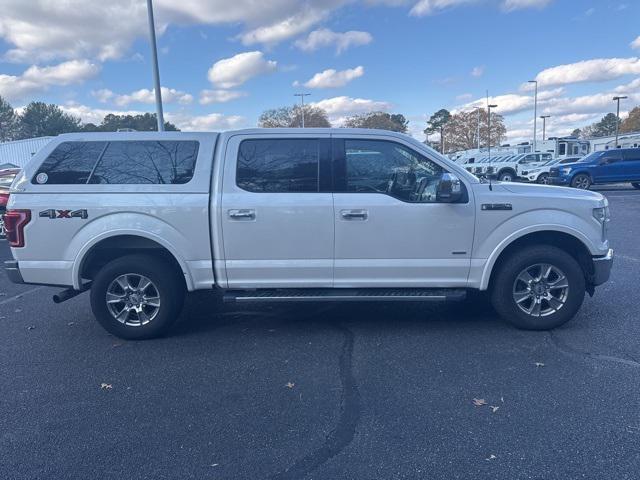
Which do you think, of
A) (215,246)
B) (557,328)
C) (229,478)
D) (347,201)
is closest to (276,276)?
(215,246)

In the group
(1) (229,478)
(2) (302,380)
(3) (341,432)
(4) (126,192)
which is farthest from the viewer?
(4) (126,192)

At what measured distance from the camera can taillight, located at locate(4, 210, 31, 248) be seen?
467 cm

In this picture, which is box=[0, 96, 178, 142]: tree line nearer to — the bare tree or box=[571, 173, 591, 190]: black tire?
the bare tree

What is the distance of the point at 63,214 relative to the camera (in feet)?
15.3

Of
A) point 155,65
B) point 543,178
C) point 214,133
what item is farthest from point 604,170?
point 214,133

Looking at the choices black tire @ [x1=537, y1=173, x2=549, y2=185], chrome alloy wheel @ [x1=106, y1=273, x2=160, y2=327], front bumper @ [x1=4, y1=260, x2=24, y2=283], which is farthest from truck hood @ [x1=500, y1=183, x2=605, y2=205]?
black tire @ [x1=537, y1=173, x2=549, y2=185]

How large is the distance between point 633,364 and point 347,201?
109 inches

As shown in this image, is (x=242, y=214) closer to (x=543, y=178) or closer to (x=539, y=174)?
(x=543, y=178)

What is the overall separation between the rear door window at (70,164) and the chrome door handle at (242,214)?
1431 millimetres

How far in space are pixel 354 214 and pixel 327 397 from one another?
5.72ft

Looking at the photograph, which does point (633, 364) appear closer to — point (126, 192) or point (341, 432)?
point (341, 432)

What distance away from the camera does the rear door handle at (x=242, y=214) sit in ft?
15.3

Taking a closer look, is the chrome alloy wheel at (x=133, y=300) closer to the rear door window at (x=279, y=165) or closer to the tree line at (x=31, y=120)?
the rear door window at (x=279, y=165)

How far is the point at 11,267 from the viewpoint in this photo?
482 cm
